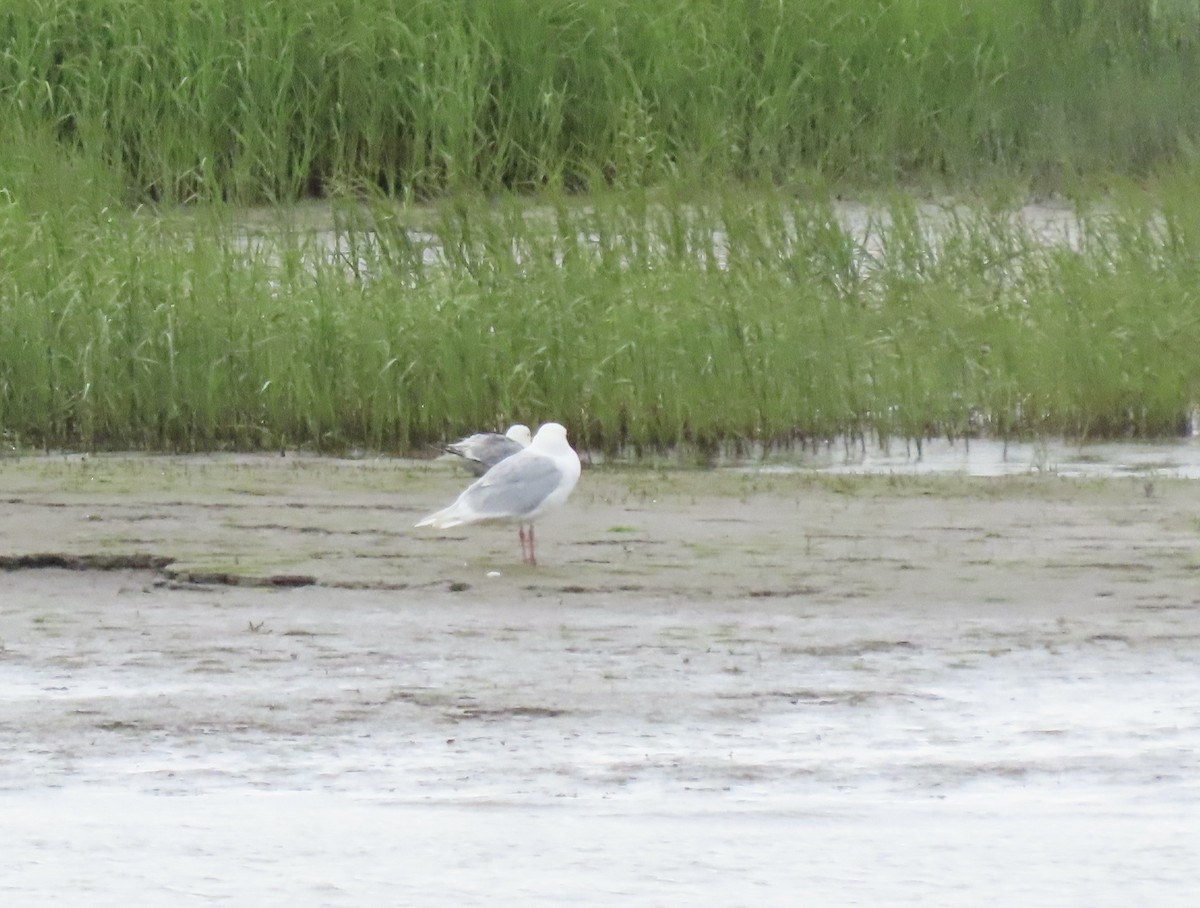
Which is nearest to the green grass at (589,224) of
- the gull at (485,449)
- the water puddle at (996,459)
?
the water puddle at (996,459)

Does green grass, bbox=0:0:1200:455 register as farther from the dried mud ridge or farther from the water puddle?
the dried mud ridge

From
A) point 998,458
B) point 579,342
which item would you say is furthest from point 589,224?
point 998,458

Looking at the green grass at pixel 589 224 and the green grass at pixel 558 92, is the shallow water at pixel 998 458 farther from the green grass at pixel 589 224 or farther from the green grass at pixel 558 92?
the green grass at pixel 558 92

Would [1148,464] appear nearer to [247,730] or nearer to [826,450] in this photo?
[826,450]

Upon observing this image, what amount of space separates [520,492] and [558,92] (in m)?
8.16

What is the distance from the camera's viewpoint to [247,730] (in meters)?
4.86

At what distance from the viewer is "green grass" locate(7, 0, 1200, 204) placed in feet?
45.9

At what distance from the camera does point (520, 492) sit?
21.5 ft

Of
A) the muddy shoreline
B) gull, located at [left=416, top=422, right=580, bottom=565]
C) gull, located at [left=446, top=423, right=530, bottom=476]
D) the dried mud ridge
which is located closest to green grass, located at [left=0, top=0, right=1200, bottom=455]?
the muddy shoreline

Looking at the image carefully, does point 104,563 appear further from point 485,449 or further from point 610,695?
point 610,695

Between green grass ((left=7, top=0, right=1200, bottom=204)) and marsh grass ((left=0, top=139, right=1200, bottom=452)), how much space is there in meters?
3.35

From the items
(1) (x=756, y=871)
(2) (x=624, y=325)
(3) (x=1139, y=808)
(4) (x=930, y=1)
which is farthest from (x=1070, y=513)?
(4) (x=930, y=1)

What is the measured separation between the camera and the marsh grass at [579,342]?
29.3 ft

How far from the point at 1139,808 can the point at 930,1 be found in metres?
11.4
